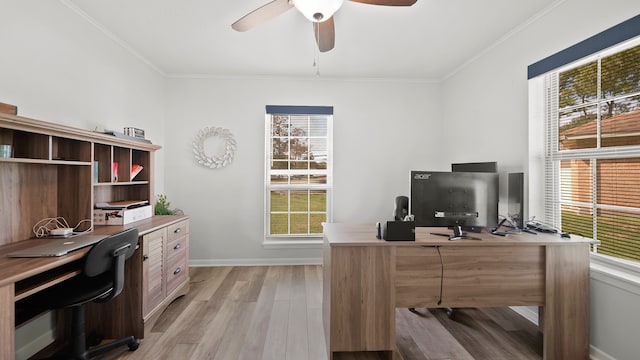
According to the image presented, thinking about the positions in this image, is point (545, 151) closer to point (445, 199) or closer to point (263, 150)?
point (445, 199)

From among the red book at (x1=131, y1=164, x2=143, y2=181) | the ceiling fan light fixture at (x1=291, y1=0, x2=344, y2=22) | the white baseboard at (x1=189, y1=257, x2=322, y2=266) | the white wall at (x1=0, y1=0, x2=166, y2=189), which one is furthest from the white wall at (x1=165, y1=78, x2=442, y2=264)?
the ceiling fan light fixture at (x1=291, y1=0, x2=344, y2=22)

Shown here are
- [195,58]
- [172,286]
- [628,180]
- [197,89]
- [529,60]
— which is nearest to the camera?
[628,180]

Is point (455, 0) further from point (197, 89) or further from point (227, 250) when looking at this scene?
point (227, 250)

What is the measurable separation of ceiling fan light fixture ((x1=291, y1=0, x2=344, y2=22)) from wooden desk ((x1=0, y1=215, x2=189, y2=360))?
6.76ft

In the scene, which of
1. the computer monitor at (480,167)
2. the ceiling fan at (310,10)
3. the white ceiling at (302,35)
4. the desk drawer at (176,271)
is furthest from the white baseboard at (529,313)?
the desk drawer at (176,271)

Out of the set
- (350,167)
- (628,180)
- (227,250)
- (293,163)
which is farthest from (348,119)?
(628,180)

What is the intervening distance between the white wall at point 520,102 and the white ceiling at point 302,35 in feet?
0.52

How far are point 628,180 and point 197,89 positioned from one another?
14.7ft

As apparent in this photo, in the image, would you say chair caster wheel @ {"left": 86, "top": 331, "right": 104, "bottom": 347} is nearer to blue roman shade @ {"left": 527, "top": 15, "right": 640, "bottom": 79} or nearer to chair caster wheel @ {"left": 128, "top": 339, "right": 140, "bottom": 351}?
chair caster wheel @ {"left": 128, "top": 339, "right": 140, "bottom": 351}

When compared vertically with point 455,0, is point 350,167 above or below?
below

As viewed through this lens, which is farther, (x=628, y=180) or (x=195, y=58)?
(x=195, y=58)

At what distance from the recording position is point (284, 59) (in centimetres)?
333

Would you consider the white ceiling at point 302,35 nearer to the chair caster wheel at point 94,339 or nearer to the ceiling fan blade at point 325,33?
the ceiling fan blade at point 325,33

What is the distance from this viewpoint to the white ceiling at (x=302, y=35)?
2.31m
